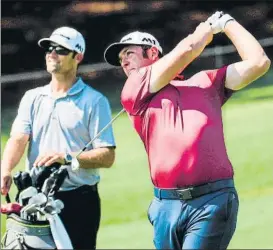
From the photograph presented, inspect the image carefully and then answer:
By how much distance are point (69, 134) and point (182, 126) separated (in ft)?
4.10

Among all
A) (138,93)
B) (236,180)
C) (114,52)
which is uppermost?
(114,52)

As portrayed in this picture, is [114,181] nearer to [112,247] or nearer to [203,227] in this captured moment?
[112,247]

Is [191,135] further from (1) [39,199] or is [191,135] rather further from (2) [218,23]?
(1) [39,199]

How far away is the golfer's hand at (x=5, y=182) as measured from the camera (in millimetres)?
6330

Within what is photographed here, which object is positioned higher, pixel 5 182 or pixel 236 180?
pixel 5 182

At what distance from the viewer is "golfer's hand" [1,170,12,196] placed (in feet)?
20.8

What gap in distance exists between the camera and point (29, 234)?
18.5ft

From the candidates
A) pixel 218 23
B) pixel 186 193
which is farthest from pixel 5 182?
pixel 218 23

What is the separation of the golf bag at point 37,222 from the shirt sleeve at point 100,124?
27.6 inches

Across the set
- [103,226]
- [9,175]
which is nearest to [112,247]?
[103,226]

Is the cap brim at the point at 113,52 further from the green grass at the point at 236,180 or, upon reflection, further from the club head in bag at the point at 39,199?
the green grass at the point at 236,180

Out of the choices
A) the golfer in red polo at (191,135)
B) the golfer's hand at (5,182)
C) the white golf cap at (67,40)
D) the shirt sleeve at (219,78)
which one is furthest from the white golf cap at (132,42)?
the golfer's hand at (5,182)

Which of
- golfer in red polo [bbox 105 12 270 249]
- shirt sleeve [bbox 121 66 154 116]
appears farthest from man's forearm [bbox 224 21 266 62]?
shirt sleeve [bbox 121 66 154 116]

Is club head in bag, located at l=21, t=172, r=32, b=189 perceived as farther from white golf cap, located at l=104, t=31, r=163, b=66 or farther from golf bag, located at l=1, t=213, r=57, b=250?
white golf cap, located at l=104, t=31, r=163, b=66
